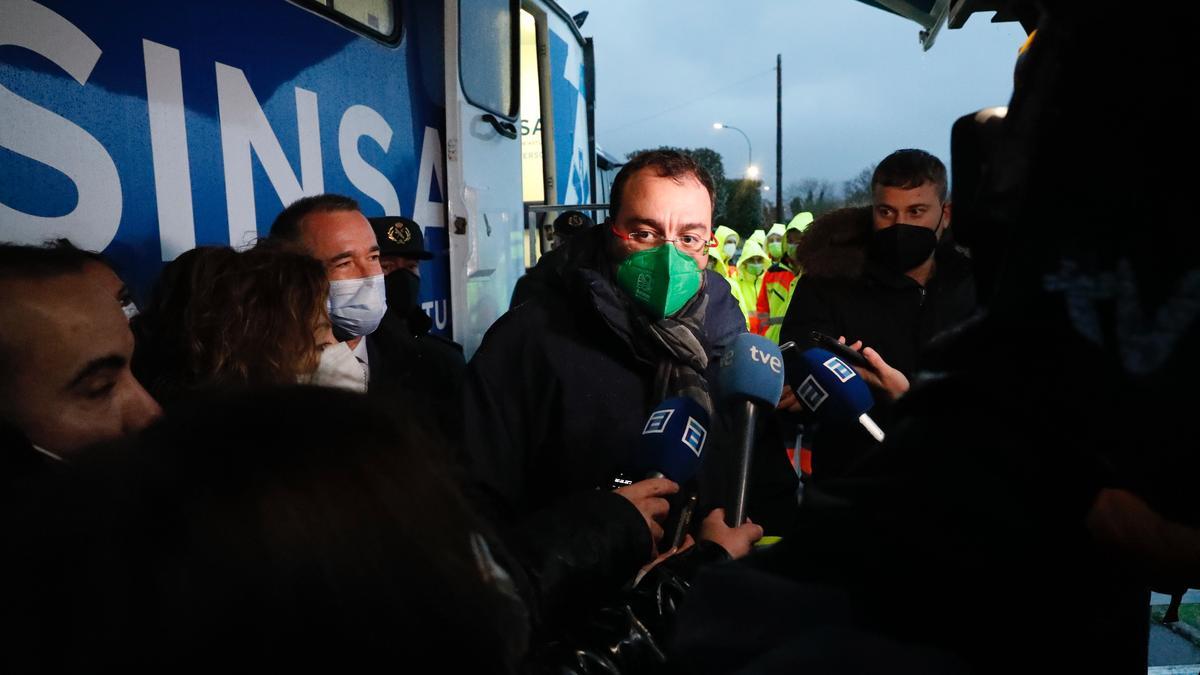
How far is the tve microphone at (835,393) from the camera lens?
1.75 m

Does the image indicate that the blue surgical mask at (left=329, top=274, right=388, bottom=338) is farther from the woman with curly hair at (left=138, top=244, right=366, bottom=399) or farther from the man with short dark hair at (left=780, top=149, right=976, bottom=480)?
the man with short dark hair at (left=780, top=149, right=976, bottom=480)

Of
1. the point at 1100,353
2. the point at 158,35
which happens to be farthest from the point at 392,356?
the point at 1100,353

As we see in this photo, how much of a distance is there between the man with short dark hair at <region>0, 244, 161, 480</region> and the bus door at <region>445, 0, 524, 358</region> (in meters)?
2.40

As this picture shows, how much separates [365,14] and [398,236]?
0.96 meters

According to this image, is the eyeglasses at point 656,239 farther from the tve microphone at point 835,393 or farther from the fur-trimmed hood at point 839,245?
the fur-trimmed hood at point 839,245

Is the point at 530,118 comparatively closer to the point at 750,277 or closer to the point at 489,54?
the point at 489,54

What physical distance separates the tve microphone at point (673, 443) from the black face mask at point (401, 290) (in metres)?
2.25

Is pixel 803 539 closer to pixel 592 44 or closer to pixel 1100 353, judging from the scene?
pixel 1100 353

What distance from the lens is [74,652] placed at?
0.51m

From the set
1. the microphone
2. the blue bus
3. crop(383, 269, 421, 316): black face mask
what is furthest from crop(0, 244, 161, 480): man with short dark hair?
crop(383, 269, 421, 316): black face mask

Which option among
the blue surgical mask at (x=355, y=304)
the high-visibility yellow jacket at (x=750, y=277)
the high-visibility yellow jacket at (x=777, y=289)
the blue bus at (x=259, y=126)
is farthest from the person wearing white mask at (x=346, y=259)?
the high-visibility yellow jacket at (x=750, y=277)

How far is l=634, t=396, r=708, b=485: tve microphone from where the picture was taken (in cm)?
147

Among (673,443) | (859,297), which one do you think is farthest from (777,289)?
(673,443)

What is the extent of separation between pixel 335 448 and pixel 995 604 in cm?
59
